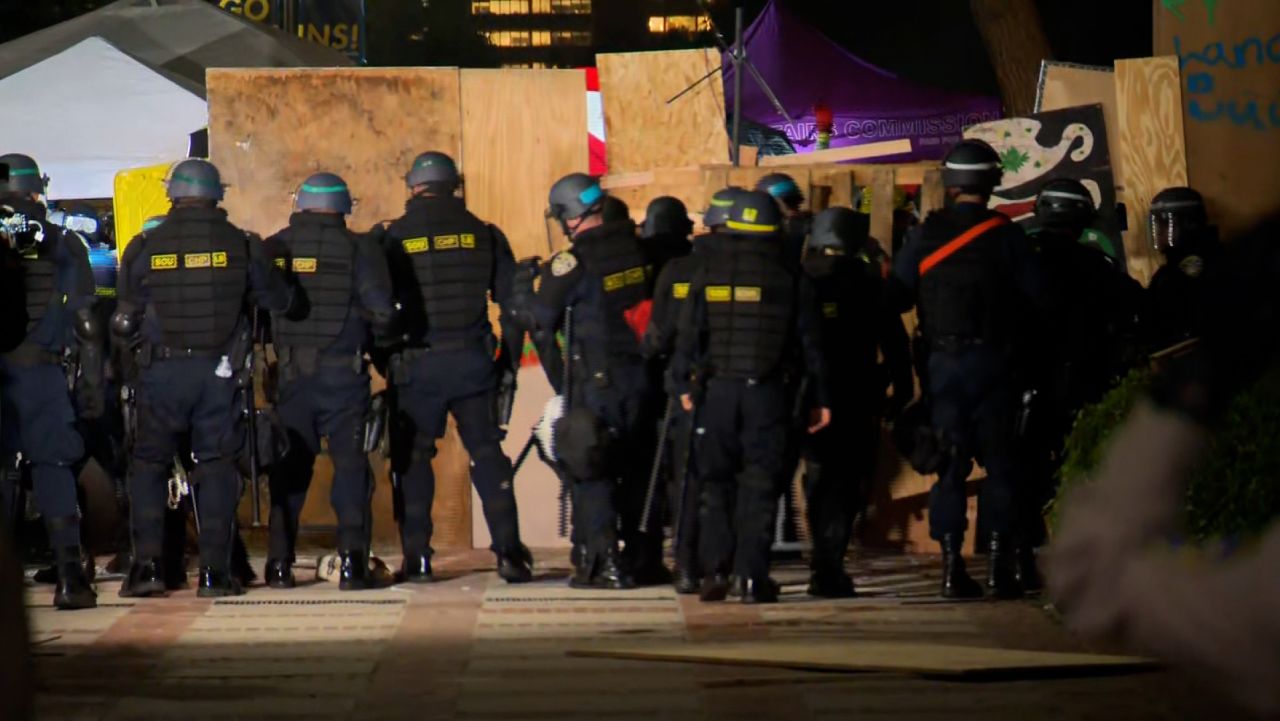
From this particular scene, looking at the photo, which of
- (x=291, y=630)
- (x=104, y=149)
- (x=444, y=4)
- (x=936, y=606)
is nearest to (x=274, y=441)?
(x=291, y=630)

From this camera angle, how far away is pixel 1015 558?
1101cm

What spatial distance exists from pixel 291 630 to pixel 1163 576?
8657 millimetres

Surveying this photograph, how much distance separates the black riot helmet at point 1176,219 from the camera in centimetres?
1174

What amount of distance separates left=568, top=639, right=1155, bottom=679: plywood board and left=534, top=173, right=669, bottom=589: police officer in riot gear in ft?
6.84

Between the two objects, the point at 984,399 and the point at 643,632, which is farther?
the point at 984,399

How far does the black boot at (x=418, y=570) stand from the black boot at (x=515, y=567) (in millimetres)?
391

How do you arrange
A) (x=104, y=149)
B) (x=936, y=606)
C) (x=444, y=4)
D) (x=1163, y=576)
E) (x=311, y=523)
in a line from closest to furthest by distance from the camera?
(x=1163, y=576) → (x=936, y=606) → (x=311, y=523) → (x=104, y=149) → (x=444, y=4)

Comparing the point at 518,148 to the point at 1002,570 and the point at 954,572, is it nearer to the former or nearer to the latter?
the point at 954,572

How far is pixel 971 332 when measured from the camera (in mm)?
10820

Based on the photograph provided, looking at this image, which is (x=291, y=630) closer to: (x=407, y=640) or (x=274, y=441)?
(x=407, y=640)

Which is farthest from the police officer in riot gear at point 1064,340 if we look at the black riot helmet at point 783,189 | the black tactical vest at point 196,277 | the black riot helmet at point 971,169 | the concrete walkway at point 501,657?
the black tactical vest at point 196,277

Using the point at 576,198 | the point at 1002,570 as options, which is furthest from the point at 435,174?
the point at 1002,570

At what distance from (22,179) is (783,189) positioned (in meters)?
4.13

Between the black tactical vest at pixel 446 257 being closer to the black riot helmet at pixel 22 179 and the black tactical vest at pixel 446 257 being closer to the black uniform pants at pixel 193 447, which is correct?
the black uniform pants at pixel 193 447
